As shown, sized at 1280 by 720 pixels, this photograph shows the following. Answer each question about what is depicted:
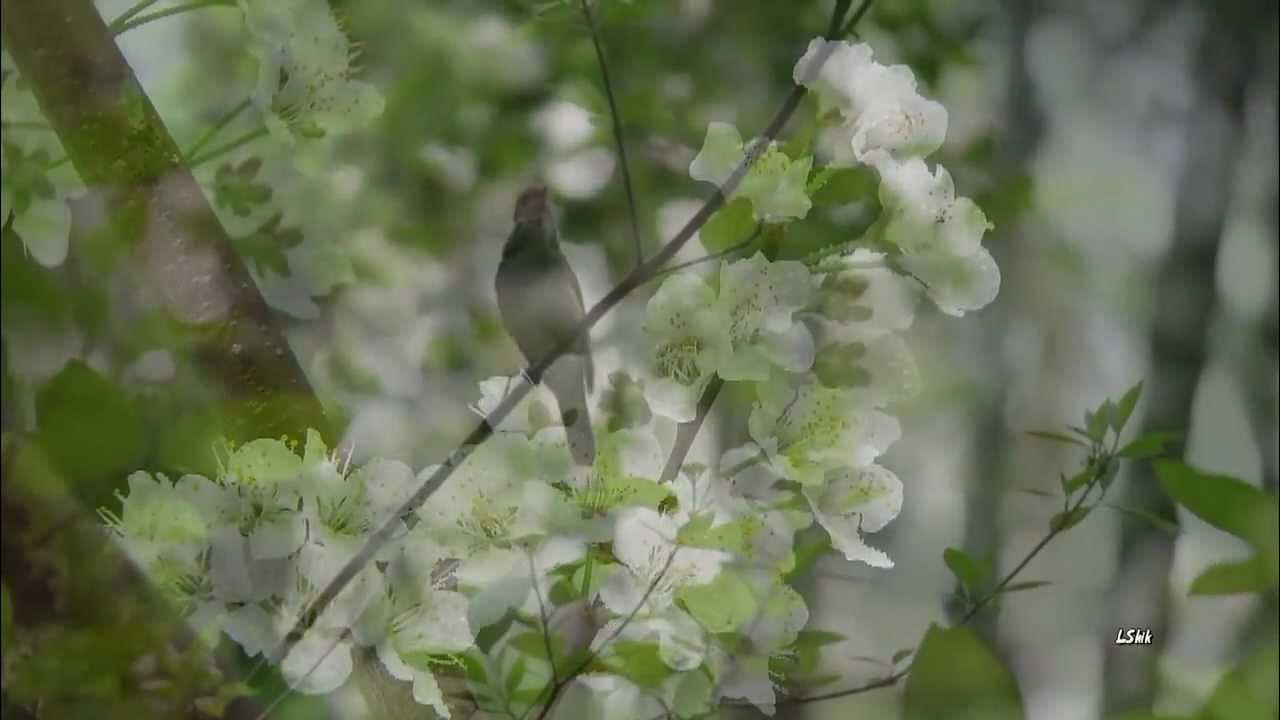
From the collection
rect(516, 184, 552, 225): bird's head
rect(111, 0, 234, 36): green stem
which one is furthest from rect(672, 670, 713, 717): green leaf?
rect(111, 0, 234, 36): green stem

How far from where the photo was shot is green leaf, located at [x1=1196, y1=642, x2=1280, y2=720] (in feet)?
1.81

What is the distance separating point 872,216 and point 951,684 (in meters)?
0.23

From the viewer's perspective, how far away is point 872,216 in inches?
18.9

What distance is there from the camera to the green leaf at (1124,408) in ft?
1.89

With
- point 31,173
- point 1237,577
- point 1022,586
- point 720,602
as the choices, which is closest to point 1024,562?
point 1022,586

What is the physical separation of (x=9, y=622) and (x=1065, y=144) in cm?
52

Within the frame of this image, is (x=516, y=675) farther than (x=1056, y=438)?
No

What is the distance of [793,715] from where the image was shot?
0.55 metres

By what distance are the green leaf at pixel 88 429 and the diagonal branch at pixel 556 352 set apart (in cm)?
8

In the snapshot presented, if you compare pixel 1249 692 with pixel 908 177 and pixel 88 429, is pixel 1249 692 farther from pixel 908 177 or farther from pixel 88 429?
pixel 88 429

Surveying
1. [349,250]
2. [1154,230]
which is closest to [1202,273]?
[1154,230]

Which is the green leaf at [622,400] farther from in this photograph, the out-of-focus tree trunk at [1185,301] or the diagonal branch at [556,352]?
the out-of-focus tree trunk at [1185,301]

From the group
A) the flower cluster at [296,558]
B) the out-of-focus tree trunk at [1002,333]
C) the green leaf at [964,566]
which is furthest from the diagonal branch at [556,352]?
the green leaf at [964,566]

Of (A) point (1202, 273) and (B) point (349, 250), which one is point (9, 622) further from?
(A) point (1202, 273)
